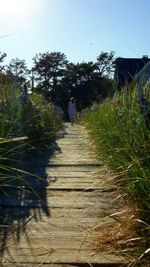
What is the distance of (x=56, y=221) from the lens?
12.8 feet

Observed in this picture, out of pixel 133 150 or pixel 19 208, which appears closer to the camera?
pixel 133 150

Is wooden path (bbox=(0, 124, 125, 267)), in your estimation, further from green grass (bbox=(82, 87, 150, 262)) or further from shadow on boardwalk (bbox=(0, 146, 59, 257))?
green grass (bbox=(82, 87, 150, 262))

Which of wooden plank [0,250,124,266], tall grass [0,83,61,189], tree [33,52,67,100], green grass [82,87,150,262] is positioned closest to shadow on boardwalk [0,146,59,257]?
wooden plank [0,250,124,266]

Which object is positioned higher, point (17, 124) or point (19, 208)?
point (17, 124)

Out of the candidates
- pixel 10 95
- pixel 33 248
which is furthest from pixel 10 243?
pixel 10 95

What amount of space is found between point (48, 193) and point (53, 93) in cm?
4945

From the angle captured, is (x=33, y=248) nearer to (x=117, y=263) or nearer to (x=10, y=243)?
(x=10, y=243)

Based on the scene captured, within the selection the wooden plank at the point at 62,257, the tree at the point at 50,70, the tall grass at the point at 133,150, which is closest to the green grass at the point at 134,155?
the tall grass at the point at 133,150

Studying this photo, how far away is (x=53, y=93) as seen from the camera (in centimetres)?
5422

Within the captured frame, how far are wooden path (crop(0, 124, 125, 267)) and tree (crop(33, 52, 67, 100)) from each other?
1856 inches

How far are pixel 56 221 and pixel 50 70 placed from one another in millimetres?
55659

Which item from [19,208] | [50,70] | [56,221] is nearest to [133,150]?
[56,221]

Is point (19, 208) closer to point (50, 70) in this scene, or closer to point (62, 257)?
point (62, 257)

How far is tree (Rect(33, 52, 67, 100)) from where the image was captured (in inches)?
2138
